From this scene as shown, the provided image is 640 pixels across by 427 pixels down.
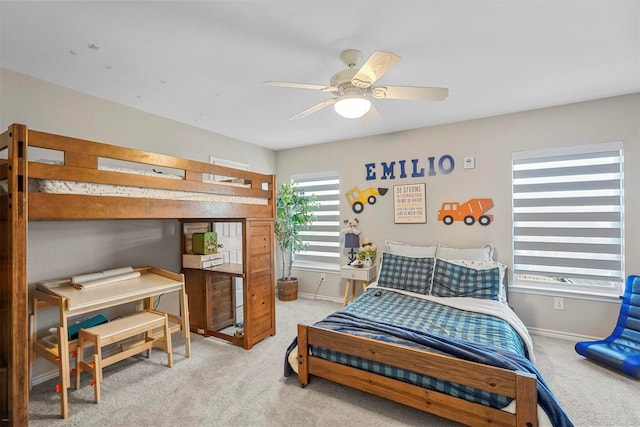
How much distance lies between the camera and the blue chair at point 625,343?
2.30 m

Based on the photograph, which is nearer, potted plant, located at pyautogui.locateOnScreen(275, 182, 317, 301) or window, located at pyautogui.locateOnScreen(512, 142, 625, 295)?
window, located at pyautogui.locateOnScreen(512, 142, 625, 295)

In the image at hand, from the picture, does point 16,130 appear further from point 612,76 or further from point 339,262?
point 612,76

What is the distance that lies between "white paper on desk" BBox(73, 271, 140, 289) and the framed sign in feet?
10.1

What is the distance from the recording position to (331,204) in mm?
4496

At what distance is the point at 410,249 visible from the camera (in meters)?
3.62

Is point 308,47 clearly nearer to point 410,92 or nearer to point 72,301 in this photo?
point 410,92

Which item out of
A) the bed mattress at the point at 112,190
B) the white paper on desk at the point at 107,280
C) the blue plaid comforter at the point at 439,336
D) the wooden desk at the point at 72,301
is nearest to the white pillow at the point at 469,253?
the blue plaid comforter at the point at 439,336

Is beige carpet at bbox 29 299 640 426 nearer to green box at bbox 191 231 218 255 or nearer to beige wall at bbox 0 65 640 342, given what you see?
beige wall at bbox 0 65 640 342

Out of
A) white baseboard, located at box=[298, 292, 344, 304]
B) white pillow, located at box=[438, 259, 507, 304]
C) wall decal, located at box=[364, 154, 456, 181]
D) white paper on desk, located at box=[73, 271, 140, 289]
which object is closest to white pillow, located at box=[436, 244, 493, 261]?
white pillow, located at box=[438, 259, 507, 304]

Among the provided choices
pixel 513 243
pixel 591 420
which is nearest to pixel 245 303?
pixel 591 420

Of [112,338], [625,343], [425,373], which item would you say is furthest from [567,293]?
[112,338]

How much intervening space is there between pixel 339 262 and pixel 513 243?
228 centimetres

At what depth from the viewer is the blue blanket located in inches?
58.9

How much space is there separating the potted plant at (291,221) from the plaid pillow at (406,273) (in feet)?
4.95
